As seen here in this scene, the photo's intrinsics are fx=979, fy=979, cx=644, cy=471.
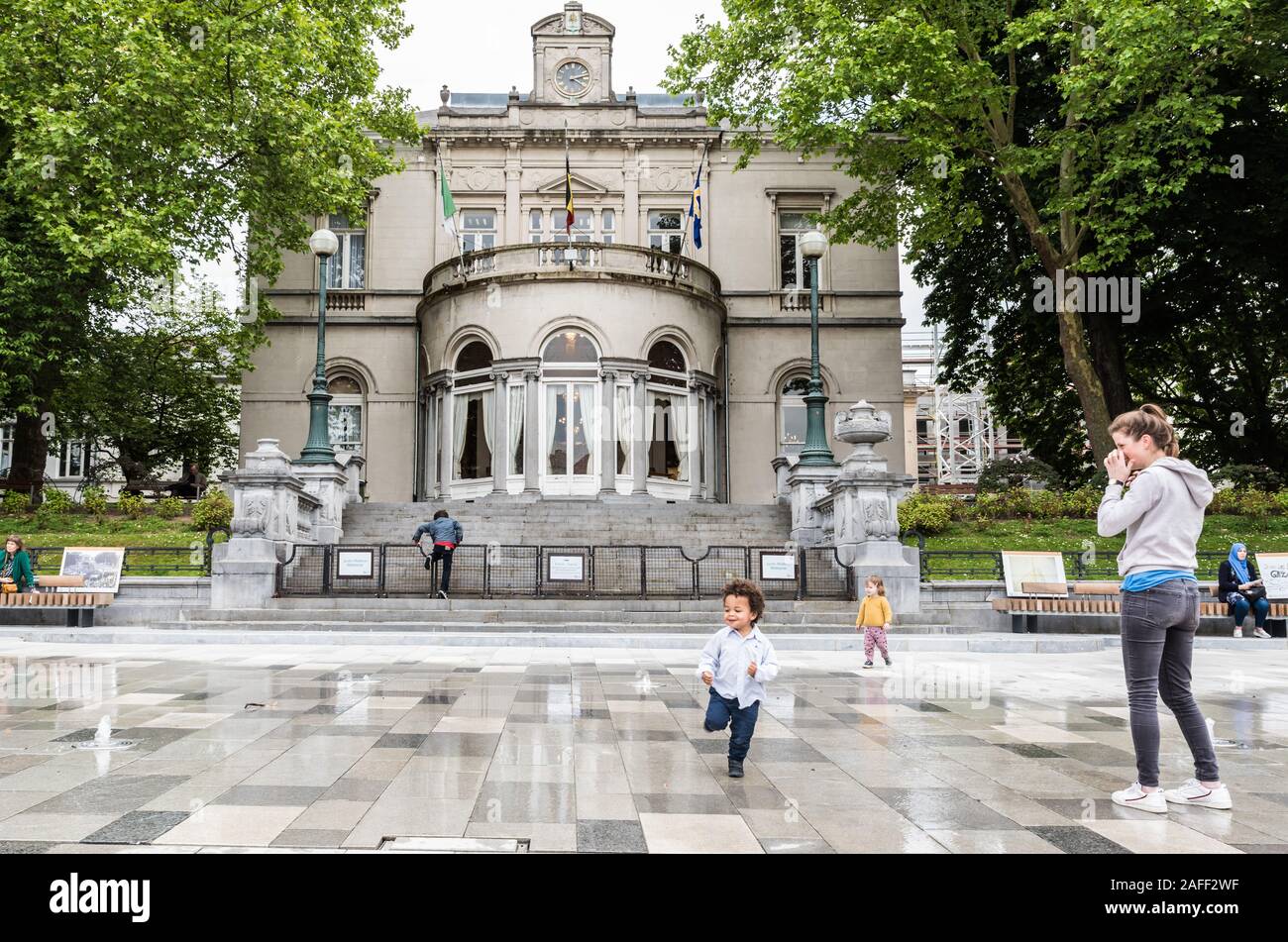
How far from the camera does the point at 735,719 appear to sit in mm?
5668

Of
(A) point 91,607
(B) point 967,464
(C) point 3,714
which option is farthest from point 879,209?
(B) point 967,464

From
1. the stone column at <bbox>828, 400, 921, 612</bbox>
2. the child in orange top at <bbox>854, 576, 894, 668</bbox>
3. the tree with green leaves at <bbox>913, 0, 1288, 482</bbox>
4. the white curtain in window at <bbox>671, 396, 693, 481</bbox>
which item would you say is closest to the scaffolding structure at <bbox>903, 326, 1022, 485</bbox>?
the tree with green leaves at <bbox>913, 0, 1288, 482</bbox>

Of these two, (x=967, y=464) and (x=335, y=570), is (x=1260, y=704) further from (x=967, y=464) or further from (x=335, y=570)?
(x=967, y=464)

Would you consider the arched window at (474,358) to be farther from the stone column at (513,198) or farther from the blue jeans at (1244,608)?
the blue jeans at (1244,608)

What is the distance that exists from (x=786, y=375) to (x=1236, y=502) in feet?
45.1

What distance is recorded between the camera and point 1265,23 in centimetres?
2155

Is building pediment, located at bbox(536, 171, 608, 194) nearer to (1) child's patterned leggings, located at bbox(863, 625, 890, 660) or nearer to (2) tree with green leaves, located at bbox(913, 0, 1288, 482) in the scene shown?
(2) tree with green leaves, located at bbox(913, 0, 1288, 482)

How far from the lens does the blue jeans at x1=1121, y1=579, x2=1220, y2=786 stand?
4.75 metres

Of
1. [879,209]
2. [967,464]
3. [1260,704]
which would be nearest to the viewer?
[1260,704]

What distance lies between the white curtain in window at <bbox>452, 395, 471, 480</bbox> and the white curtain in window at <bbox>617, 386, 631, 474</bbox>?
4651 millimetres

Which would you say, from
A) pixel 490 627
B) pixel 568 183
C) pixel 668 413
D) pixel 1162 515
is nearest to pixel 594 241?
pixel 568 183

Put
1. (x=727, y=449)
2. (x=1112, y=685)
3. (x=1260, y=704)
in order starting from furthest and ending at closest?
(x=727, y=449) < (x=1112, y=685) < (x=1260, y=704)

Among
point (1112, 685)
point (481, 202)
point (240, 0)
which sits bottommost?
point (1112, 685)

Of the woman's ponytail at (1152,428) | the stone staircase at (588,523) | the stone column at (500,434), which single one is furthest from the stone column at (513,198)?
the woman's ponytail at (1152,428)
